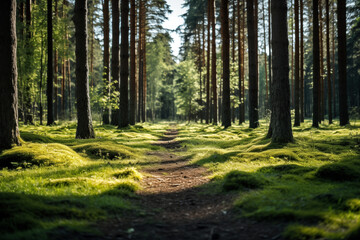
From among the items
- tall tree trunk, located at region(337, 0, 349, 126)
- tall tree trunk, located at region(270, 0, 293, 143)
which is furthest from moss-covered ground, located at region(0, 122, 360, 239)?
tall tree trunk, located at region(337, 0, 349, 126)

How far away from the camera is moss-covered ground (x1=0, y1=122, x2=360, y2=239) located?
3305 mm

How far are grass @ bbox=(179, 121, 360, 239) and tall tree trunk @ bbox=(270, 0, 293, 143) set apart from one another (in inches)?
25.1

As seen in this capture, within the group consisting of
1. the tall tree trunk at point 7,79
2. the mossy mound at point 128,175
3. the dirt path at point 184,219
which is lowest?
the dirt path at point 184,219

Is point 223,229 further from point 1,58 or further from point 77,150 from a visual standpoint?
point 1,58

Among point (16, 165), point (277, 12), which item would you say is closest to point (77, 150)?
point (16, 165)

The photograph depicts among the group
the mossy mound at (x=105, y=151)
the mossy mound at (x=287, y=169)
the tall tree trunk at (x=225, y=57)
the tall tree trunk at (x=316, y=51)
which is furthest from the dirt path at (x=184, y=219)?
the tall tree trunk at (x=316, y=51)

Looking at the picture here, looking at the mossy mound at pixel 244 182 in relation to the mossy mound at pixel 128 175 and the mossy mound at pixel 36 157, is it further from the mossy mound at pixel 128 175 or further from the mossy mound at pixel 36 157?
the mossy mound at pixel 36 157

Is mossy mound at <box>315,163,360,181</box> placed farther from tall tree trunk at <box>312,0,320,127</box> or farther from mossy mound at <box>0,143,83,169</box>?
tall tree trunk at <box>312,0,320,127</box>

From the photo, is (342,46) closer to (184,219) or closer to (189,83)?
(184,219)

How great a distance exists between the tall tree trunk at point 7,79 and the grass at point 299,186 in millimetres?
6325

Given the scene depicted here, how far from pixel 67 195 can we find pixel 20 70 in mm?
19841

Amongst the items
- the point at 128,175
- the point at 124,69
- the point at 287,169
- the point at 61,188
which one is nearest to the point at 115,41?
the point at 124,69

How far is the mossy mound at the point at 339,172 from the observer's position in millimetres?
5410

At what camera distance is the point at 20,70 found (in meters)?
20.5
